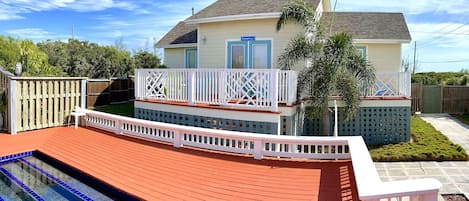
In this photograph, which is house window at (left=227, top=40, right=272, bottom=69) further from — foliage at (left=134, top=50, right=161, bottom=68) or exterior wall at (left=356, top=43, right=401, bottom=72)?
foliage at (left=134, top=50, right=161, bottom=68)

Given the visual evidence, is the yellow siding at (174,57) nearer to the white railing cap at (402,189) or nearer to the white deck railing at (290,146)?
the white deck railing at (290,146)

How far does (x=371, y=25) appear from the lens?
48.6 ft

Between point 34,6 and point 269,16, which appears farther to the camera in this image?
point 34,6

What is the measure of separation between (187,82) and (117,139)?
274 centimetres

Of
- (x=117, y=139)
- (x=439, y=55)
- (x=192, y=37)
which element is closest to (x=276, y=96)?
(x=117, y=139)

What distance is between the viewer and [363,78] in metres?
10.1

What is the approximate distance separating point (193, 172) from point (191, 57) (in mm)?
11280

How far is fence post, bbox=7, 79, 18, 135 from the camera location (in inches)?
359

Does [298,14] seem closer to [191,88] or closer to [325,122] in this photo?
[325,122]

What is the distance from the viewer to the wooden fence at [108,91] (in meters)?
16.5

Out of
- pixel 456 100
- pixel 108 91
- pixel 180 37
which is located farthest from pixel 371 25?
pixel 108 91

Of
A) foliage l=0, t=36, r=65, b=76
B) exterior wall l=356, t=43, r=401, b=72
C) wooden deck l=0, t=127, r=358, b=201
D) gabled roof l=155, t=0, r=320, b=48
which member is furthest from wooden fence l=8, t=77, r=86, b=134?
exterior wall l=356, t=43, r=401, b=72

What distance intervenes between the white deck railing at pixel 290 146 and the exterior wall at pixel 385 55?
308 inches

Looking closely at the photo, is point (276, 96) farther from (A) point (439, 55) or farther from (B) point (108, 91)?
(A) point (439, 55)
